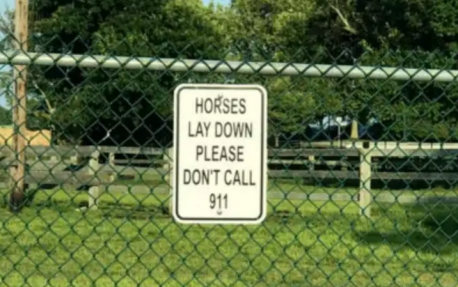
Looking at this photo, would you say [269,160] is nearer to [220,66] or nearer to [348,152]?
[348,152]

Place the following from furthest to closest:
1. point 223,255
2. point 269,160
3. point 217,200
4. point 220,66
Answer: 1. point 223,255
2. point 269,160
3. point 220,66
4. point 217,200

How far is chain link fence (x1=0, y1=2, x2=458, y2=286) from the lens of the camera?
452cm

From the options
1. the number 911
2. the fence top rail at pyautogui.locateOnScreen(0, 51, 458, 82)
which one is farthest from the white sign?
the fence top rail at pyautogui.locateOnScreen(0, 51, 458, 82)

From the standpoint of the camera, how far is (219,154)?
393 centimetres

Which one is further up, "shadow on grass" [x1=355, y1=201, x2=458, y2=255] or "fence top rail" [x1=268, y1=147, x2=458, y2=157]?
"fence top rail" [x1=268, y1=147, x2=458, y2=157]

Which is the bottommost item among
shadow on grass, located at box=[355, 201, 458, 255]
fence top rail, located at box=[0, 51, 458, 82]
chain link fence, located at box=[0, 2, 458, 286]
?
shadow on grass, located at box=[355, 201, 458, 255]

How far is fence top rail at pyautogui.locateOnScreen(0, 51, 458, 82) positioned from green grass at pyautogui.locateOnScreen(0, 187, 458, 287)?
2028mm

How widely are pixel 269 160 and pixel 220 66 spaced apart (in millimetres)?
3566

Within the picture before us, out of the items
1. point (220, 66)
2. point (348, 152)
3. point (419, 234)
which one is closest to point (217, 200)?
point (220, 66)

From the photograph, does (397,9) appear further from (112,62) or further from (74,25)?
(112,62)

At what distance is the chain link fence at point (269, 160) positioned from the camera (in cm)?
452

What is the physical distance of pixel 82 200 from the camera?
14.6m

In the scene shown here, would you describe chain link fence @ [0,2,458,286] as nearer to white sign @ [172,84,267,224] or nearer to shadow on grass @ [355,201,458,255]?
shadow on grass @ [355,201,458,255]

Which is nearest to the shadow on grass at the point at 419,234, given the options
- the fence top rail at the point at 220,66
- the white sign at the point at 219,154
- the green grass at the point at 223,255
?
the green grass at the point at 223,255
